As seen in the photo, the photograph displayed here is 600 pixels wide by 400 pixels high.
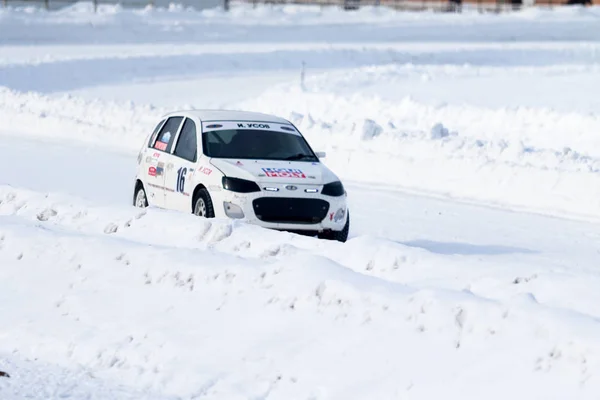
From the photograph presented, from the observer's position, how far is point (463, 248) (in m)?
14.7

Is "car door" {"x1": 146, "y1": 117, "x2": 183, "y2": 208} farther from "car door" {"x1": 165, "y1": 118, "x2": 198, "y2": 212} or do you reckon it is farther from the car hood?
the car hood

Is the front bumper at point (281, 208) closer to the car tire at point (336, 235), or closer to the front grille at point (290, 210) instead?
the front grille at point (290, 210)

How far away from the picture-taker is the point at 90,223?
460 inches

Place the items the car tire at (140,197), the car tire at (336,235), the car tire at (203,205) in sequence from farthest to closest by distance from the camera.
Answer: the car tire at (140,197) < the car tire at (336,235) < the car tire at (203,205)

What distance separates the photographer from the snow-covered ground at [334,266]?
7715 millimetres

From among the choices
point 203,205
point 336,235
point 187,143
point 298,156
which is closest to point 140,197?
point 187,143

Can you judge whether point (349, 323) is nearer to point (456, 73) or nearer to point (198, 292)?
point (198, 292)

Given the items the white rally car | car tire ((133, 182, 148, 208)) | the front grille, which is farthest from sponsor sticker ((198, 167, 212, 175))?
car tire ((133, 182, 148, 208))

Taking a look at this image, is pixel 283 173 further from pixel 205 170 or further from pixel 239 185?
pixel 205 170

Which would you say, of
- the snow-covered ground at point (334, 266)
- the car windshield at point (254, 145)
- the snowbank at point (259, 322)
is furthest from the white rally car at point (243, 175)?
the snowbank at point (259, 322)

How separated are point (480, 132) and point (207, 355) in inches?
→ 787

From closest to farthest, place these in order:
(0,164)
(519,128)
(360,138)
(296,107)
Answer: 1. (0,164)
2. (360,138)
3. (519,128)
4. (296,107)

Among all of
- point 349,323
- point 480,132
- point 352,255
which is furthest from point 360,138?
point 349,323

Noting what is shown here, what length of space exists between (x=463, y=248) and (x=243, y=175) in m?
2.92
